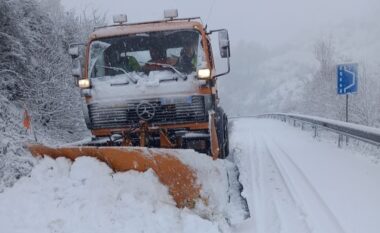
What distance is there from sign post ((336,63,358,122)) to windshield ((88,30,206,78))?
707 centimetres

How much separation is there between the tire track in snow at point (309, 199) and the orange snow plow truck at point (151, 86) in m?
1.32

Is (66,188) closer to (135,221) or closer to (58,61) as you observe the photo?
(135,221)

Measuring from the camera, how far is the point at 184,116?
641cm

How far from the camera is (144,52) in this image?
6.86 metres

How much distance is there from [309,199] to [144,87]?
2841 millimetres

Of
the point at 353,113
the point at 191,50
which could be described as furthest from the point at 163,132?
the point at 353,113

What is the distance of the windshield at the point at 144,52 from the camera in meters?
A: 6.77

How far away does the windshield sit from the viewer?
6.77m

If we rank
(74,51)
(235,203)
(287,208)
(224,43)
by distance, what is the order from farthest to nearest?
(74,51), (224,43), (287,208), (235,203)

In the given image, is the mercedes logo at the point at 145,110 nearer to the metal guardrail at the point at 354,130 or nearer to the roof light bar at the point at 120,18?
the roof light bar at the point at 120,18

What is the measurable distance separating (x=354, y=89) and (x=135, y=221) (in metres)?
10.00

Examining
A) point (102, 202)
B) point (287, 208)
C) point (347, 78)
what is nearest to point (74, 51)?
point (102, 202)

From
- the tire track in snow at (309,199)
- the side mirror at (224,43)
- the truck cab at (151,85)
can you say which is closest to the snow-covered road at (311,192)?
the tire track in snow at (309,199)

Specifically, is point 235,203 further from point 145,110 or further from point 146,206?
point 145,110
